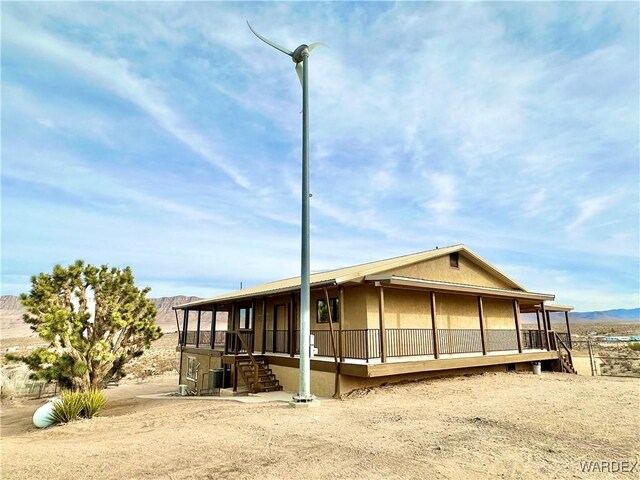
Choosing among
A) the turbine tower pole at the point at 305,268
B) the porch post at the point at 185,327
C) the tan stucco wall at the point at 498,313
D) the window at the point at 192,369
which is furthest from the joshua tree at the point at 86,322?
the tan stucco wall at the point at 498,313

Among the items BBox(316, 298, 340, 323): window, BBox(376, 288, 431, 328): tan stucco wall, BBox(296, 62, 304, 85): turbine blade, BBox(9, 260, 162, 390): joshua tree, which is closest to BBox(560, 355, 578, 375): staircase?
BBox(376, 288, 431, 328): tan stucco wall

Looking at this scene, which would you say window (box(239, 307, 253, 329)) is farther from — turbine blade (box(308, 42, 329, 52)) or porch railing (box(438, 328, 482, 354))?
turbine blade (box(308, 42, 329, 52))

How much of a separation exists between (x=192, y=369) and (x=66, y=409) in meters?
12.9

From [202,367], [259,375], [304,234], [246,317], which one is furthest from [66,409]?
[246,317]

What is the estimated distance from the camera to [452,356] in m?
15.6

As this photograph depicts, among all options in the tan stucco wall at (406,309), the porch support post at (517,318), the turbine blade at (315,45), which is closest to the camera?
the turbine blade at (315,45)

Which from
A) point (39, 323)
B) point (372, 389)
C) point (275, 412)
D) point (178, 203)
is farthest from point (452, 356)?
point (178, 203)

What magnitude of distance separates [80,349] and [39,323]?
1.80 metres

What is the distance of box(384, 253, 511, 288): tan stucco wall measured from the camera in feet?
53.8

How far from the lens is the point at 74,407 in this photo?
36.2ft

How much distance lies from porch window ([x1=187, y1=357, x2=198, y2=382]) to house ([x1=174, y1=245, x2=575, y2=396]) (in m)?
0.16

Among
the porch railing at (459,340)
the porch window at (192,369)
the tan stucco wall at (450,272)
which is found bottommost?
the porch window at (192,369)

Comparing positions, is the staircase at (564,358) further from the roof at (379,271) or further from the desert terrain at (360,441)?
the desert terrain at (360,441)

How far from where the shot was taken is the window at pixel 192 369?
22.6 metres
